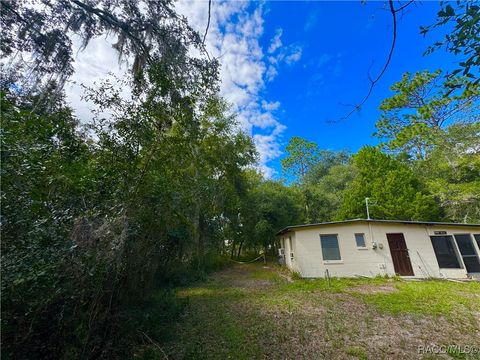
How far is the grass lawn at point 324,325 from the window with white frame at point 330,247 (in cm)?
229

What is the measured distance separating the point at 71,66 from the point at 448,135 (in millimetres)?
15935

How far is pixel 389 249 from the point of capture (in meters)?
8.59

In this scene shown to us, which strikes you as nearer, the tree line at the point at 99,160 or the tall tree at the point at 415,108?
the tree line at the point at 99,160

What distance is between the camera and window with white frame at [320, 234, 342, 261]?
866cm

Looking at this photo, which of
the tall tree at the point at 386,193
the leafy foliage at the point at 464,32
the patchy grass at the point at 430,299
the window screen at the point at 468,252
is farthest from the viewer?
the tall tree at the point at 386,193

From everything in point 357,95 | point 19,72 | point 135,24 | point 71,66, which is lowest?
point 357,95

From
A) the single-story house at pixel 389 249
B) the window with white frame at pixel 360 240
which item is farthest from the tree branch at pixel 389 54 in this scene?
the window with white frame at pixel 360 240

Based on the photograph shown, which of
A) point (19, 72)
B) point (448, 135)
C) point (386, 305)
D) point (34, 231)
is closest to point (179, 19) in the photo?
point (19, 72)

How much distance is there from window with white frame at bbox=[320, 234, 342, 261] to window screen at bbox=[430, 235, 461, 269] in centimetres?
397

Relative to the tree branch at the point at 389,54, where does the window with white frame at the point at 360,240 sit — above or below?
below

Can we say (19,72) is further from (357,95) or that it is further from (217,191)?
(217,191)

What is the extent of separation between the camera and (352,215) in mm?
14406

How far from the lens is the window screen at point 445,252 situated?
27.2ft

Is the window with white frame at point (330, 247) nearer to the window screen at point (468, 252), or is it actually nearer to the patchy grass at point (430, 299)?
the patchy grass at point (430, 299)
